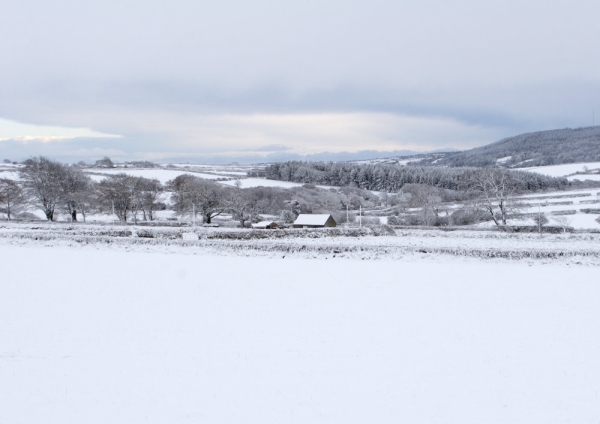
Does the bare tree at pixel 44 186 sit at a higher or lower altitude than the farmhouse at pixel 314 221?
higher

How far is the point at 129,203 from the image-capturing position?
184 ft

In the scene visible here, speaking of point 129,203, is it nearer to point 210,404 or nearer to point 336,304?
point 336,304

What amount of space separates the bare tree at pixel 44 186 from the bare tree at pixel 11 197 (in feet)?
3.56

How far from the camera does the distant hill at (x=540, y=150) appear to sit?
13150cm

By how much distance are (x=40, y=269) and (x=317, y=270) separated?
14529 millimetres

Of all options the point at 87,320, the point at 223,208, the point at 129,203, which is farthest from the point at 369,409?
the point at 129,203

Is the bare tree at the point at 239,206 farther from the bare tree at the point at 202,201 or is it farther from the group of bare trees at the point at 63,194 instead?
the group of bare trees at the point at 63,194

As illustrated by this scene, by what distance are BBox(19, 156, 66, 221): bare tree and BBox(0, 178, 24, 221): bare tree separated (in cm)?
108

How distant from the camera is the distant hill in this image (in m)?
132

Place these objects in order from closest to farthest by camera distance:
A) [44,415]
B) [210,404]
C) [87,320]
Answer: [44,415] < [210,404] < [87,320]

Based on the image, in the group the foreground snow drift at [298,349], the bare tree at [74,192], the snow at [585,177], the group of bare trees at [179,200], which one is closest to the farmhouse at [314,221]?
the group of bare trees at [179,200]

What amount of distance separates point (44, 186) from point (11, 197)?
18.6 feet

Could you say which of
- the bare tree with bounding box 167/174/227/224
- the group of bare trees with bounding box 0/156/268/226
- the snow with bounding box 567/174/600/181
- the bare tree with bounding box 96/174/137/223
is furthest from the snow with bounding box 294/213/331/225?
the snow with bounding box 567/174/600/181

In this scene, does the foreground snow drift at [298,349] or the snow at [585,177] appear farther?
the snow at [585,177]
